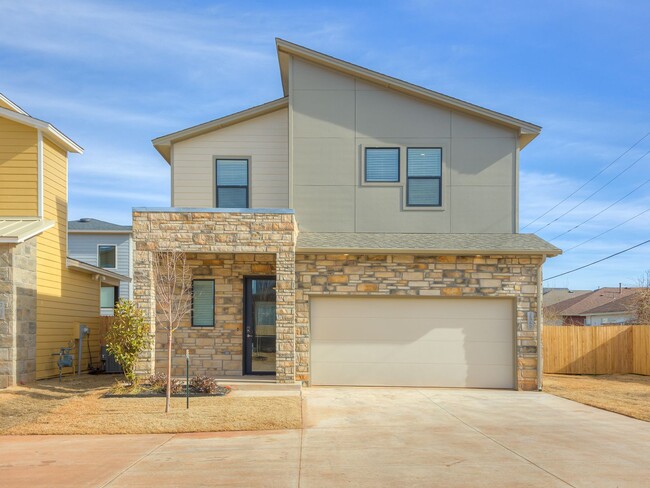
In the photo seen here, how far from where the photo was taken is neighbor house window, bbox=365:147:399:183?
16.5m

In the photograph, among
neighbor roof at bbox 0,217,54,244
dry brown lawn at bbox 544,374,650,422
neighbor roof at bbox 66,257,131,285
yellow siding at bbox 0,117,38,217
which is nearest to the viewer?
dry brown lawn at bbox 544,374,650,422

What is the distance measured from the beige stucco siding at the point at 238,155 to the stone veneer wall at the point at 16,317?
4087 millimetres

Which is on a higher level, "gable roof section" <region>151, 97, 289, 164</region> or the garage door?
"gable roof section" <region>151, 97, 289, 164</region>

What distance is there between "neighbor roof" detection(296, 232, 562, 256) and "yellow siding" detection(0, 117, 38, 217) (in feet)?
23.4

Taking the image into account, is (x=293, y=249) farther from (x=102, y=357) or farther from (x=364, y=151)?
(x=102, y=357)

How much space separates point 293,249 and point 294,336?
2.06 m

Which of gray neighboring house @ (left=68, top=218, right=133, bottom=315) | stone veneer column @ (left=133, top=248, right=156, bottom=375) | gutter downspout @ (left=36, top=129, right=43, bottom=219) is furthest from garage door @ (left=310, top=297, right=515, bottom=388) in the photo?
gray neighboring house @ (left=68, top=218, right=133, bottom=315)

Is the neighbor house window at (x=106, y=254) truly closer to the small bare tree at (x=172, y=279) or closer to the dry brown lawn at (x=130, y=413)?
the small bare tree at (x=172, y=279)

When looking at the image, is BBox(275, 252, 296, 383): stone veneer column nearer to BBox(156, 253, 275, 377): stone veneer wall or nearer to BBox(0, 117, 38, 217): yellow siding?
BBox(156, 253, 275, 377): stone veneer wall

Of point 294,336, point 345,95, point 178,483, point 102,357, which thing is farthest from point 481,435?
point 102,357

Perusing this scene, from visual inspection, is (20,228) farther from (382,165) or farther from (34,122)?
(382,165)

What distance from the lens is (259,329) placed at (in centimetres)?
1609

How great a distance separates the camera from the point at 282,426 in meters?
10.3

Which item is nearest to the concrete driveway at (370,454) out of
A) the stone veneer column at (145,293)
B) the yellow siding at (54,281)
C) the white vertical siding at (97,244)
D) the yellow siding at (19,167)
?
the stone veneer column at (145,293)
